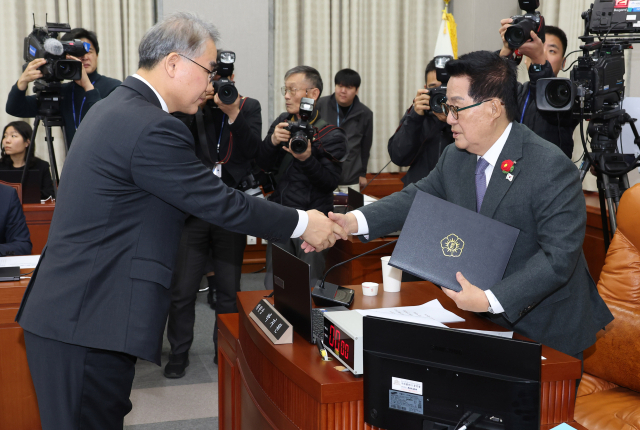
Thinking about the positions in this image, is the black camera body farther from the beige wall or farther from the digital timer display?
the beige wall

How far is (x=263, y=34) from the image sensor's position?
5.25 metres

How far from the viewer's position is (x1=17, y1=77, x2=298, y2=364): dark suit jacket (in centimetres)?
151

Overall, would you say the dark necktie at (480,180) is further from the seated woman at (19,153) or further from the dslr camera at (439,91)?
the seated woman at (19,153)

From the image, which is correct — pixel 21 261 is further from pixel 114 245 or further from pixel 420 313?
pixel 420 313

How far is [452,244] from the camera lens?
5.19ft

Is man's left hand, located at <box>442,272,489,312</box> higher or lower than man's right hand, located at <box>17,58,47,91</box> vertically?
lower

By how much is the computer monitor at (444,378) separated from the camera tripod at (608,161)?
197cm

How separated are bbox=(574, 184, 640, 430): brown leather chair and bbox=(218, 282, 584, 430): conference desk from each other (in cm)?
51

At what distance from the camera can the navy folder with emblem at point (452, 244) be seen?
5.08ft

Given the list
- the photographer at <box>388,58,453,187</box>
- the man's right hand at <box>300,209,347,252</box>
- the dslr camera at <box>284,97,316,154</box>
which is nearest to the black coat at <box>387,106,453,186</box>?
the photographer at <box>388,58,453,187</box>

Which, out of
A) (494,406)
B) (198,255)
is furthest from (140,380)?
(494,406)

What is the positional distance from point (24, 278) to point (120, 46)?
3087 mm

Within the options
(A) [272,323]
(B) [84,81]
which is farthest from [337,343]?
(B) [84,81]

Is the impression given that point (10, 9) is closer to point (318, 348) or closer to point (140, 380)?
point (140, 380)
